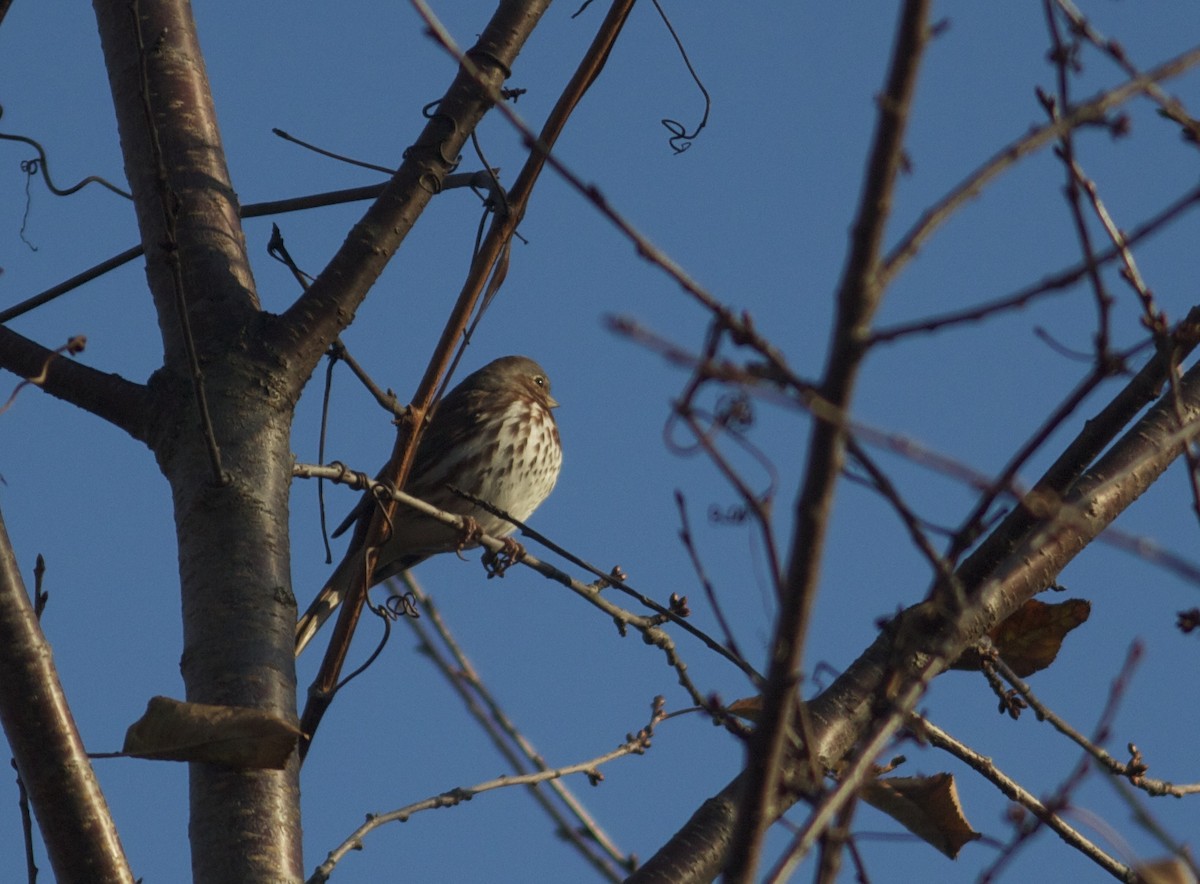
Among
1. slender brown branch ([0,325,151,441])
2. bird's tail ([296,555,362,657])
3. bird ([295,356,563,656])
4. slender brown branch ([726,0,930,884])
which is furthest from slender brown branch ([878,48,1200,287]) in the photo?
bird ([295,356,563,656])

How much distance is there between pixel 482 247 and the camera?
4.02m

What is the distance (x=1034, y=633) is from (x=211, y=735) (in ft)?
6.09

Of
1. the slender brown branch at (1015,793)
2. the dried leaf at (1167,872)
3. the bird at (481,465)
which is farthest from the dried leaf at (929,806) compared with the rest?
the bird at (481,465)

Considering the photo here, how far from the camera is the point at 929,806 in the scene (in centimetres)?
307

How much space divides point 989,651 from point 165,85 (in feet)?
8.41

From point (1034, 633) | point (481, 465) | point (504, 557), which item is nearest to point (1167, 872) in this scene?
point (1034, 633)

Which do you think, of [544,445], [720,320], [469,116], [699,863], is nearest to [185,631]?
[699,863]

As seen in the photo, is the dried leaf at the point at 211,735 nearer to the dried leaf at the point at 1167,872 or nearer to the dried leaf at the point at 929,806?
the dried leaf at the point at 929,806

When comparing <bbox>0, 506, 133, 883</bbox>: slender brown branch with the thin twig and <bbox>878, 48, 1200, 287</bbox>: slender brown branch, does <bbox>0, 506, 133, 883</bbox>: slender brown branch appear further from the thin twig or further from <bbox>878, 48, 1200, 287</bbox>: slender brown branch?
<bbox>878, 48, 1200, 287</bbox>: slender brown branch

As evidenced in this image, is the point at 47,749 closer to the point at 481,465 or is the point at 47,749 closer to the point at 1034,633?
the point at 1034,633

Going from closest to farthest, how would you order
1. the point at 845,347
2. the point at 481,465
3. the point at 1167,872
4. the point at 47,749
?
the point at 845,347
the point at 1167,872
the point at 47,749
the point at 481,465

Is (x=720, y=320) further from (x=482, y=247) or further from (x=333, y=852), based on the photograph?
(x=482, y=247)

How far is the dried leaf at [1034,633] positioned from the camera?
3.48 m

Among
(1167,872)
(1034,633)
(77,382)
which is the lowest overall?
(1167,872)
